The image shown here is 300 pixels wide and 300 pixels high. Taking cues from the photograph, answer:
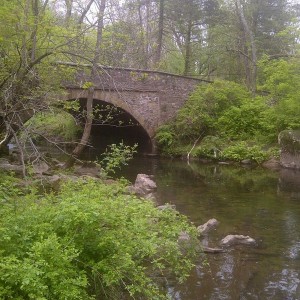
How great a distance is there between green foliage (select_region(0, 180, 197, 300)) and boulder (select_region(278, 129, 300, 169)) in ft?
39.1

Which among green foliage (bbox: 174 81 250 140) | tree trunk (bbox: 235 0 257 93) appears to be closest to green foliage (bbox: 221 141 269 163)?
green foliage (bbox: 174 81 250 140)

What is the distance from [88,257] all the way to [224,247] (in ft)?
10.2

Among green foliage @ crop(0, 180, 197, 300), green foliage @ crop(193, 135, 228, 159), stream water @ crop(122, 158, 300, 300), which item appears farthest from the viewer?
green foliage @ crop(193, 135, 228, 159)

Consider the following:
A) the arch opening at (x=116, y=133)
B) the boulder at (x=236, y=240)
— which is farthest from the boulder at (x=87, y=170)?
the boulder at (x=236, y=240)

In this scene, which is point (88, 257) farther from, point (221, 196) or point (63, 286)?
point (221, 196)

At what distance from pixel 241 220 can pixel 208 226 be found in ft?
3.56

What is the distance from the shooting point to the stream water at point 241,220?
5059 millimetres

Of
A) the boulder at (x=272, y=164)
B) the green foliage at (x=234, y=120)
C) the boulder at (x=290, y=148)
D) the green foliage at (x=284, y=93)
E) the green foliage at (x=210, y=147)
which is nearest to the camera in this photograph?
the boulder at (x=290, y=148)

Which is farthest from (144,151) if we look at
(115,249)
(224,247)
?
(115,249)

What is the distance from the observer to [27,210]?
4.06 meters

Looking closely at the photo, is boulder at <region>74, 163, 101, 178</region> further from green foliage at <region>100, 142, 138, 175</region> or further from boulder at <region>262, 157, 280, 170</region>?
boulder at <region>262, 157, 280, 170</region>

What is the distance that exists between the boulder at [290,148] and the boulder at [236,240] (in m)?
9.37

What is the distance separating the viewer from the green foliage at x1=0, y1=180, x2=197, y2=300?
3191mm

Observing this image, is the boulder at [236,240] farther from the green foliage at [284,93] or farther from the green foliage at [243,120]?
the green foliage at [243,120]
